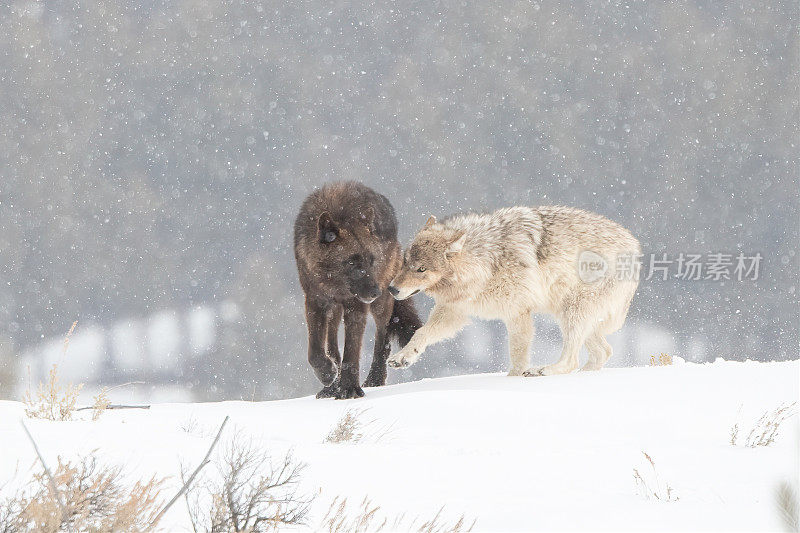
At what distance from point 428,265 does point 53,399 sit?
3578 mm

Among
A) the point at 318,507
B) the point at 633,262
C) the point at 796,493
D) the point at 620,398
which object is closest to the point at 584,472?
the point at 318,507

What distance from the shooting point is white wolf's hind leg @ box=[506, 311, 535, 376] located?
779 centimetres

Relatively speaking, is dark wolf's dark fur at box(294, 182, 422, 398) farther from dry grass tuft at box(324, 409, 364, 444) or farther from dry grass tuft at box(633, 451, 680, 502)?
dry grass tuft at box(633, 451, 680, 502)

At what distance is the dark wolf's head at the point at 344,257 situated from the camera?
23.3ft

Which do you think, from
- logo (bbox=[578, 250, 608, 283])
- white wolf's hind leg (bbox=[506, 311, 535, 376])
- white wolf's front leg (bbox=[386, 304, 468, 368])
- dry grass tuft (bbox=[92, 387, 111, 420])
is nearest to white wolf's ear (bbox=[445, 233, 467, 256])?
white wolf's front leg (bbox=[386, 304, 468, 368])

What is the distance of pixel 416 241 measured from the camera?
767cm

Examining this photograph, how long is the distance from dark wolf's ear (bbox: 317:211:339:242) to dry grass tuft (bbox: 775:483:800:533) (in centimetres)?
543

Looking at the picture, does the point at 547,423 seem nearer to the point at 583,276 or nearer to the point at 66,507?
the point at 583,276

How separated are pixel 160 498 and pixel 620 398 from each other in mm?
4167

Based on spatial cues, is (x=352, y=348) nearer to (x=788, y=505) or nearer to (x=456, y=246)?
(x=456, y=246)

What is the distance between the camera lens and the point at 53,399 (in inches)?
207

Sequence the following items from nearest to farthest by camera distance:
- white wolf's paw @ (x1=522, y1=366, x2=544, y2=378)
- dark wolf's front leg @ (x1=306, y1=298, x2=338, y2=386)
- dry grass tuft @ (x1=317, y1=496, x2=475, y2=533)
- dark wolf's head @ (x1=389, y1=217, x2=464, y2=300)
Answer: dry grass tuft @ (x1=317, y1=496, x2=475, y2=533), dark wolf's front leg @ (x1=306, y1=298, x2=338, y2=386), dark wolf's head @ (x1=389, y1=217, x2=464, y2=300), white wolf's paw @ (x1=522, y1=366, x2=544, y2=378)

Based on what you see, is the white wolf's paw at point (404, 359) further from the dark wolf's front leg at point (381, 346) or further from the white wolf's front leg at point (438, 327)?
the dark wolf's front leg at point (381, 346)

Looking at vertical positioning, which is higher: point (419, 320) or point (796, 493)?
point (796, 493)
